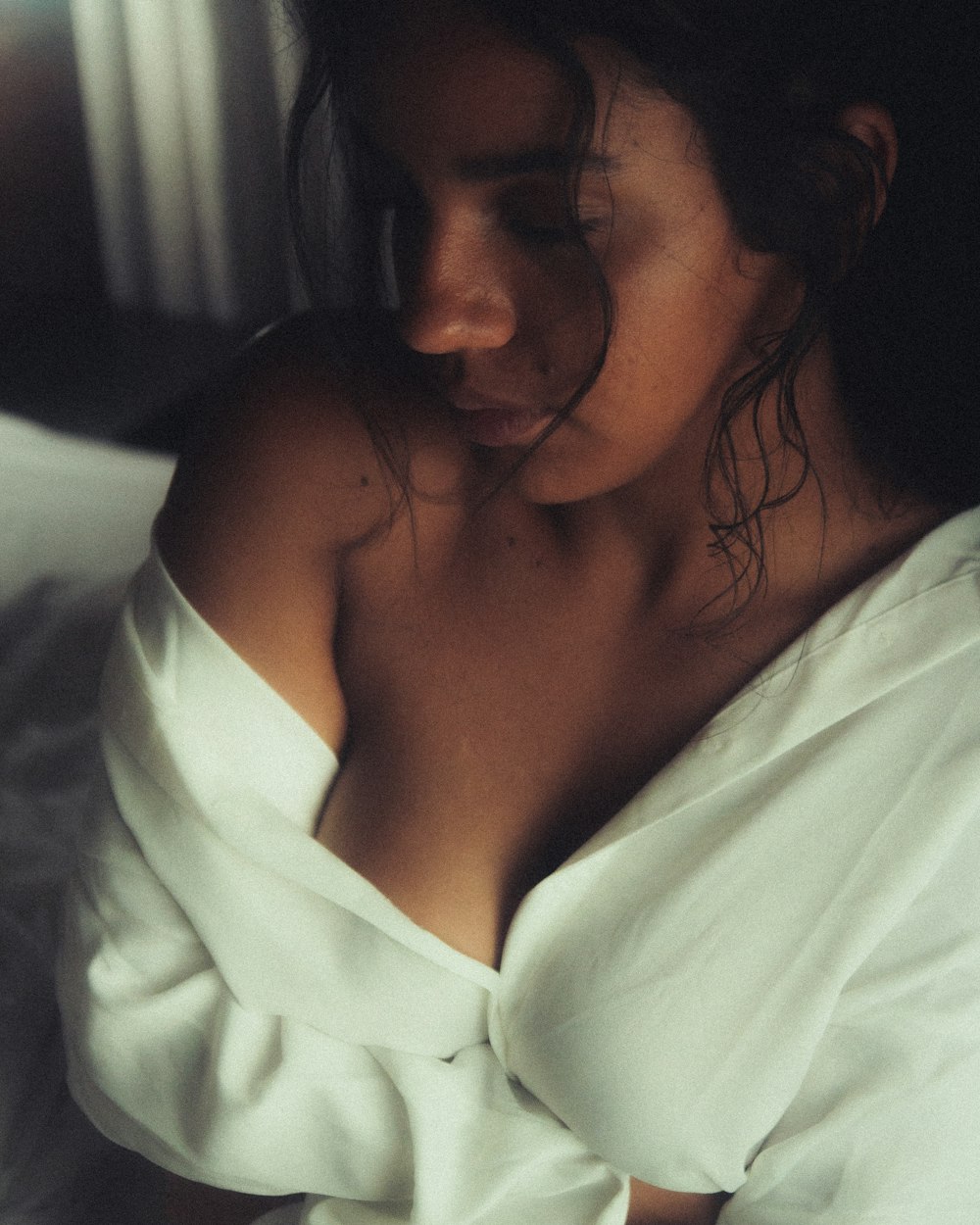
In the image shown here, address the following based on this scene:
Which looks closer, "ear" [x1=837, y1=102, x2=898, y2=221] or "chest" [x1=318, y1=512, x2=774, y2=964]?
"ear" [x1=837, y1=102, x2=898, y2=221]

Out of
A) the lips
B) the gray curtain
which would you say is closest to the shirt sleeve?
the lips

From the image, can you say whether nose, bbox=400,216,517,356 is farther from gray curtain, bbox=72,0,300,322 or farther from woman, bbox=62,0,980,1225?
gray curtain, bbox=72,0,300,322

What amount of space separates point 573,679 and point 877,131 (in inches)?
12.0

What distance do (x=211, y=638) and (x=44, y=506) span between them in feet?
1.87

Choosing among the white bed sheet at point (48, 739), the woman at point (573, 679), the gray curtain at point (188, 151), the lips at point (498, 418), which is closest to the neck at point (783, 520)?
the woman at point (573, 679)

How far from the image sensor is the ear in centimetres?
46

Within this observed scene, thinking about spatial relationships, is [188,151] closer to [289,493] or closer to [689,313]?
[289,493]

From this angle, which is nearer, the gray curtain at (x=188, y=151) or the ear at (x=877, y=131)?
the ear at (x=877, y=131)

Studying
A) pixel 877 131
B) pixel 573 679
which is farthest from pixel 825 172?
pixel 573 679

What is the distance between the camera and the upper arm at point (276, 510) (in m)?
0.64

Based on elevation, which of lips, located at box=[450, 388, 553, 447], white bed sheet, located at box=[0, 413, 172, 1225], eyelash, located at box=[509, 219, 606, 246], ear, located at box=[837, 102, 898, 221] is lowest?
white bed sheet, located at box=[0, 413, 172, 1225]

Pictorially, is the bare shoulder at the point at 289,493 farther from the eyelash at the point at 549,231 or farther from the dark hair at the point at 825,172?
the eyelash at the point at 549,231

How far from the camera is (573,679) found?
0.65 meters

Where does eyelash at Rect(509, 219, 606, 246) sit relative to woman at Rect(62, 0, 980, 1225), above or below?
above
